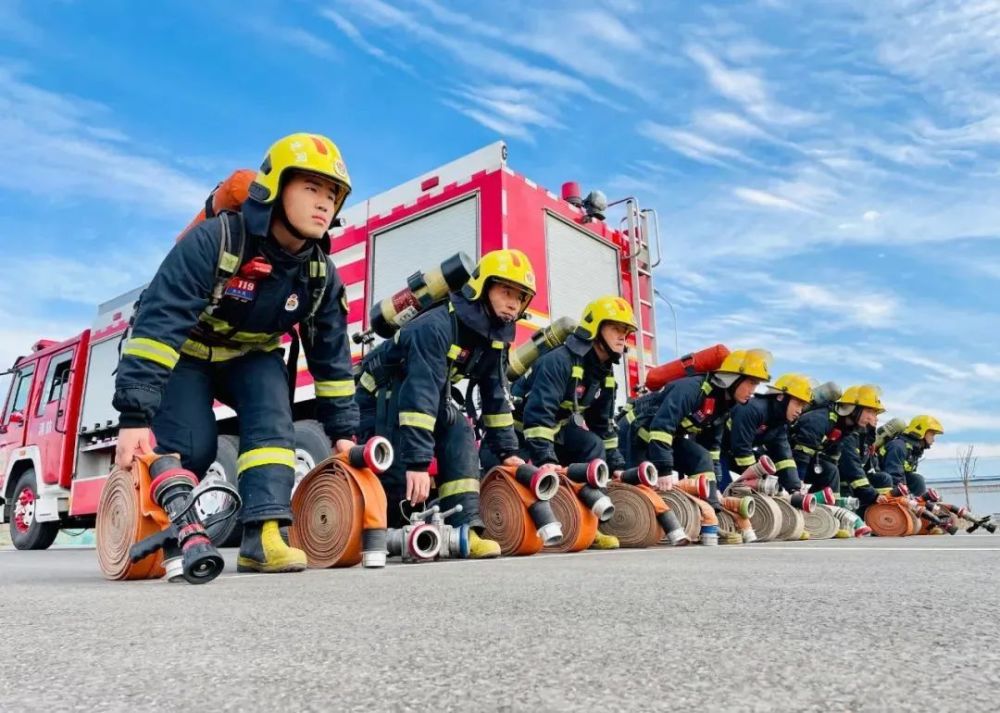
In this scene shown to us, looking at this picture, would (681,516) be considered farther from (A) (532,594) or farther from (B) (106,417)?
(B) (106,417)

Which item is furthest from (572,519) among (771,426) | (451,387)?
(771,426)

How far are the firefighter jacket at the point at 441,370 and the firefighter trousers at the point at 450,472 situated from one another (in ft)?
0.28

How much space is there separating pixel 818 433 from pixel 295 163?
28.7 ft

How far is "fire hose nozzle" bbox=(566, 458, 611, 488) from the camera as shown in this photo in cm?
470

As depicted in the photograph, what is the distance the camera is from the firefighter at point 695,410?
23.3 ft

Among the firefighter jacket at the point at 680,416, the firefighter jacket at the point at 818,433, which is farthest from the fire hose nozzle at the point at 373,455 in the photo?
the firefighter jacket at the point at 818,433

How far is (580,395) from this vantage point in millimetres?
5961

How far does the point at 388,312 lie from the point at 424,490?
199cm

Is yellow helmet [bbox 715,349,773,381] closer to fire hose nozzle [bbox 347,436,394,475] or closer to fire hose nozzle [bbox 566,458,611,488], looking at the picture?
fire hose nozzle [bbox 566,458,611,488]

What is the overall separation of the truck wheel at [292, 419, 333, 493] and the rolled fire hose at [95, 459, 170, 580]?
8.98 feet

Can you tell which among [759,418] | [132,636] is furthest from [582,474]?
[759,418]

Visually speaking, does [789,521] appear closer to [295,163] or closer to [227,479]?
[227,479]

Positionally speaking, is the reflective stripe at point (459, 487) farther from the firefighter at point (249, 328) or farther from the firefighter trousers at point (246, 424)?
the firefighter trousers at point (246, 424)

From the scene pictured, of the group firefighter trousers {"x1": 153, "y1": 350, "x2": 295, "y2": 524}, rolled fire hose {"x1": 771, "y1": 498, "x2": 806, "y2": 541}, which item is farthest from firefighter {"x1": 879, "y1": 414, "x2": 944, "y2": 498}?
firefighter trousers {"x1": 153, "y1": 350, "x2": 295, "y2": 524}
